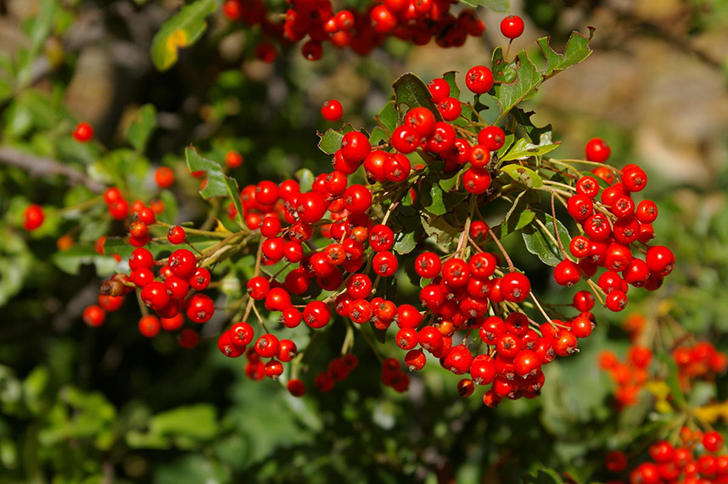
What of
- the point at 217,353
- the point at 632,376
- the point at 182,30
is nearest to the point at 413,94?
the point at 182,30

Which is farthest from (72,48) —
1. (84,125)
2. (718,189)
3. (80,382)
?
(718,189)

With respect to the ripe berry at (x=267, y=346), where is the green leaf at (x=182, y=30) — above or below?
above

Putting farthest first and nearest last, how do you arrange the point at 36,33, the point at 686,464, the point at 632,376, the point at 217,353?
1. the point at 217,353
2. the point at 632,376
3. the point at 36,33
4. the point at 686,464

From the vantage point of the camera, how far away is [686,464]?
2379mm

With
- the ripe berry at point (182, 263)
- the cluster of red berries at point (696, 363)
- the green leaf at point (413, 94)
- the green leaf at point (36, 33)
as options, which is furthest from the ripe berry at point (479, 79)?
the green leaf at point (36, 33)

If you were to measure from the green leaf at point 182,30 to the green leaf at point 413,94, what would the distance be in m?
1.14

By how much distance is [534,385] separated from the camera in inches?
64.8

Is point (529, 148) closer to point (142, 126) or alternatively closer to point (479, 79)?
point (479, 79)

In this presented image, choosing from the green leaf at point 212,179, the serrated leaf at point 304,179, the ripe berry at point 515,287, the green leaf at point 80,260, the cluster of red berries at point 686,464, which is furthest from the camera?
the green leaf at point 80,260

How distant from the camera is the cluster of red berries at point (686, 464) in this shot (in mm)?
2357

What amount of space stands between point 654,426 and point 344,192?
191 cm

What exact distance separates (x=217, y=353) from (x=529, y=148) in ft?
10.9

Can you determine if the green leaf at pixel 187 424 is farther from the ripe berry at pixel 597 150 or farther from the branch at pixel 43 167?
the ripe berry at pixel 597 150

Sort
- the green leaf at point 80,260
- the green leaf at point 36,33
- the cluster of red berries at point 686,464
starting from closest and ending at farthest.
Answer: the cluster of red berries at point 686,464 < the green leaf at point 80,260 < the green leaf at point 36,33
